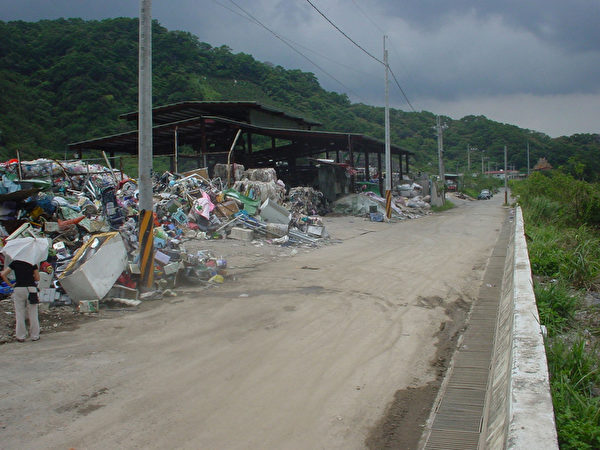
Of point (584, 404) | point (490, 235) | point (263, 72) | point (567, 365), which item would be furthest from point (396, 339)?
point (263, 72)

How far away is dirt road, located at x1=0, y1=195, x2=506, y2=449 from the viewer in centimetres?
376

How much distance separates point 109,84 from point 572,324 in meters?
39.9

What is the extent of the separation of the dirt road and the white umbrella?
1081mm

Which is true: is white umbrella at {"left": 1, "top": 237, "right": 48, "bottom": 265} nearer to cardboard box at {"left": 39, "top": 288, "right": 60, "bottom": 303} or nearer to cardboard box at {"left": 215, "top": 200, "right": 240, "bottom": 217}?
cardboard box at {"left": 39, "top": 288, "right": 60, "bottom": 303}

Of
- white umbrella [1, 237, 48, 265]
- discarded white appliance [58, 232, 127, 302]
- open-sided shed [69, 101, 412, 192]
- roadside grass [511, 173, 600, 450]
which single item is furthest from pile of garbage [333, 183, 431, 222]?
white umbrella [1, 237, 48, 265]

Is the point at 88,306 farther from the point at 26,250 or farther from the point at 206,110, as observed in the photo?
the point at 206,110

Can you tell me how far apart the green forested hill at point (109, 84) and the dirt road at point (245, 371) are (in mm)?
14947

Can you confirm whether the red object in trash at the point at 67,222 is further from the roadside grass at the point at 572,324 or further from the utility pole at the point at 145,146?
the roadside grass at the point at 572,324

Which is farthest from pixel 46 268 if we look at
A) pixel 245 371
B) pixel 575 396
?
pixel 575 396

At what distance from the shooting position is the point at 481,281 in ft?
32.1

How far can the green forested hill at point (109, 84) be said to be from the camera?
34.5 metres

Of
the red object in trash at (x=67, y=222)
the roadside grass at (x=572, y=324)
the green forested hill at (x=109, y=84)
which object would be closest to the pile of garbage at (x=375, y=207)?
the green forested hill at (x=109, y=84)

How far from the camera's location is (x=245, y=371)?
4.95m

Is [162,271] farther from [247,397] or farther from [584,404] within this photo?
[584,404]
